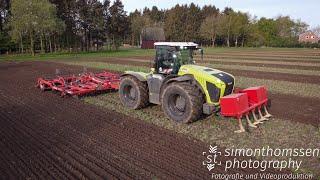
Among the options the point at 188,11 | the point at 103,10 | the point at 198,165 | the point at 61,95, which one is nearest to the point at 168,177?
the point at 198,165

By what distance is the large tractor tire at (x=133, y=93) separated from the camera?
34.4 feet

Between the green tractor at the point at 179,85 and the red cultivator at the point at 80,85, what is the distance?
2598 mm

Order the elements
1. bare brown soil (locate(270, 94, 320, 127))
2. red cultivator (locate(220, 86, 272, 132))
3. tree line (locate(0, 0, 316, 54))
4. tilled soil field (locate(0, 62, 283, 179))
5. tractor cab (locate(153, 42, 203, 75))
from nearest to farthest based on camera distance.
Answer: tilled soil field (locate(0, 62, 283, 179)) < red cultivator (locate(220, 86, 272, 132)) < tractor cab (locate(153, 42, 203, 75)) < bare brown soil (locate(270, 94, 320, 127)) < tree line (locate(0, 0, 316, 54))

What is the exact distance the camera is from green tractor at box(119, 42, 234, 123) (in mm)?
8711

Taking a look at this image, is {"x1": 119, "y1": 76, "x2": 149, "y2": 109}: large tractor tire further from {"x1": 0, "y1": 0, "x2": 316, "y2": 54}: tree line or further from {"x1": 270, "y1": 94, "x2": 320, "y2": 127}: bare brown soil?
{"x1": 0, "y1": 0, "x2": 316, "y2": 54}: tree line

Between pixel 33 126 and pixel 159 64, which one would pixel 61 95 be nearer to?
pixel 33 126

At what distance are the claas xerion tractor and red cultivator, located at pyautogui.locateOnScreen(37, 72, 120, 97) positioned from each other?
8.70 feet

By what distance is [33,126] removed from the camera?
357 inches

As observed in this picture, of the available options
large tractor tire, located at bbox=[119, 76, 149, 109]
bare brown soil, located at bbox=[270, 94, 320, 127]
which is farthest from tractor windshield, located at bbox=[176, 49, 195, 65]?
bare brown soil, located at bbox=[270, 94, 320, 127]

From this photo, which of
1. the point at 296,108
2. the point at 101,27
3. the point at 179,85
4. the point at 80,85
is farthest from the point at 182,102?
the point at 101,27

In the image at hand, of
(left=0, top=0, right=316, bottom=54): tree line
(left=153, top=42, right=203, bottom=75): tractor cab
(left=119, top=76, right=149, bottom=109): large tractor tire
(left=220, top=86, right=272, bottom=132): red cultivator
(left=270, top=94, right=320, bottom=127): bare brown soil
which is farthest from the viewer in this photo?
(left=0, top=0, right=316, bottom=54): tree line

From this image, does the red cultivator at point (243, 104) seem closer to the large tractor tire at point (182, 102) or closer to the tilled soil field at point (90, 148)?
the large tractor tire at point (182, 102)

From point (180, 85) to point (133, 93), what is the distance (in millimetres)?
2711

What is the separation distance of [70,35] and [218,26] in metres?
47.1
